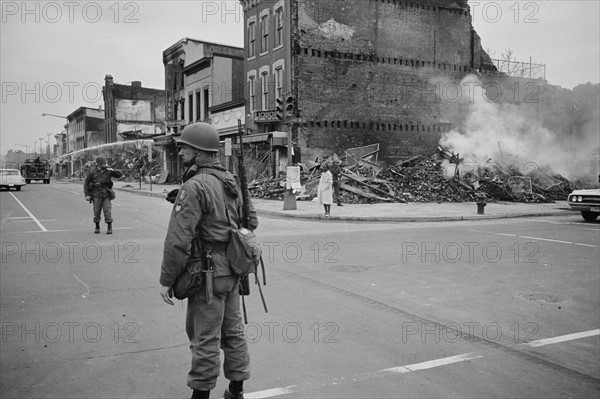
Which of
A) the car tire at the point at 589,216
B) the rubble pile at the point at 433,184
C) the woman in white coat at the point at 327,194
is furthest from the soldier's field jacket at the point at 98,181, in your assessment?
the car tire at the point at 589,216

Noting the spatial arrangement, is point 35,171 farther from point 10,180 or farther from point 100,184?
point 100,184

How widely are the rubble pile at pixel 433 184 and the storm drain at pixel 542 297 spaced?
1580 cm

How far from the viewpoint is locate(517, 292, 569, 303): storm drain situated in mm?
6605

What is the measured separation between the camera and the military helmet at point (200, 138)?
3.66 metres

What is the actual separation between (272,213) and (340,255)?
341 inches

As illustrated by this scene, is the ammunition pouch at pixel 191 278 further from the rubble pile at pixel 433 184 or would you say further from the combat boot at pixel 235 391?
the rubble pile at pixel 433 184

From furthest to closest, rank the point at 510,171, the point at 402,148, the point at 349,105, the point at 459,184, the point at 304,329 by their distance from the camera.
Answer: the point at 402,148
the point at 349,105
the point at 510,171
the point at 459,184
the point at 304,329

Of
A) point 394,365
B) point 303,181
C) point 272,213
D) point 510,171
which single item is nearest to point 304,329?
point 394,365

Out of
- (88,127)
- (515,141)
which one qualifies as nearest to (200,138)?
Answer: (515,141)

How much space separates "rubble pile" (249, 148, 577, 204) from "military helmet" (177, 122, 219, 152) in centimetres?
1916

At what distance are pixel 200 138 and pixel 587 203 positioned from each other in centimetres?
1560

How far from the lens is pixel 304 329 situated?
5.27 metres

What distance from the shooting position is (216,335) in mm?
3480

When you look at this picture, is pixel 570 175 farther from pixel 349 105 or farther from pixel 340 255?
pixel 340 255
